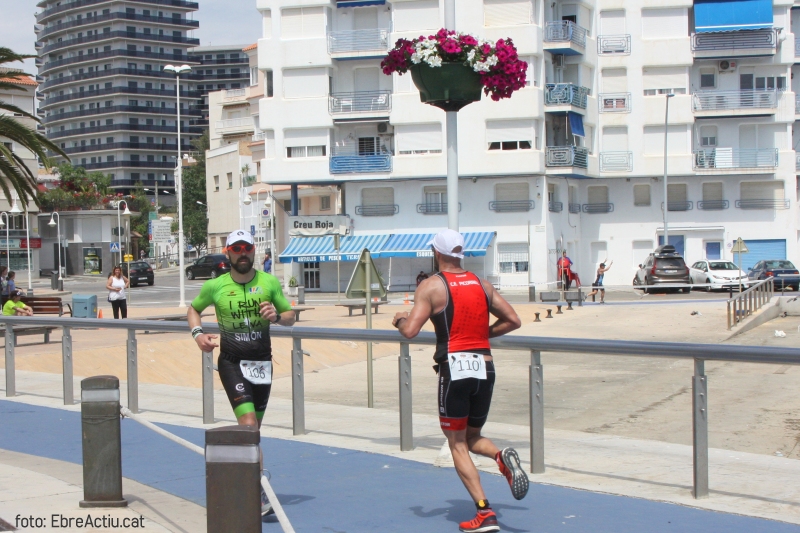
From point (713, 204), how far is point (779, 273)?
1110 cm

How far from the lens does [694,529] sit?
5820 millimetres

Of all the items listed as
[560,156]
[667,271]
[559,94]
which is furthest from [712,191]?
[667,271]

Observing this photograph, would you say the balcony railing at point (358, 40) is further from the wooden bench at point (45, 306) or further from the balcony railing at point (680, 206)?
the wooden bench at point (45, 306)

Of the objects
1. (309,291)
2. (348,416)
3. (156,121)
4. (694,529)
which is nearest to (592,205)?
(309,291)

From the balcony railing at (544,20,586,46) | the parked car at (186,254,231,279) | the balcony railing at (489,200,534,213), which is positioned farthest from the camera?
the parked car at (186,254,231,279)

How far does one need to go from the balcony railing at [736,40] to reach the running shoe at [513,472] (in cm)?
5348

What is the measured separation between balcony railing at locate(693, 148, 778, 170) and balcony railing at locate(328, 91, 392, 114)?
17683 mm

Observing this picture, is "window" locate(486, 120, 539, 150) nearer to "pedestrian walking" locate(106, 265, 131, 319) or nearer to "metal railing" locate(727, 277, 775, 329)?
"metal railing" locate(727, 277, 775, 329)

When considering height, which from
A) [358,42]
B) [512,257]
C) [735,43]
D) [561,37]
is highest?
[735,43]

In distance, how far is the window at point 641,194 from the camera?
55.9m

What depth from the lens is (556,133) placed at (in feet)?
174

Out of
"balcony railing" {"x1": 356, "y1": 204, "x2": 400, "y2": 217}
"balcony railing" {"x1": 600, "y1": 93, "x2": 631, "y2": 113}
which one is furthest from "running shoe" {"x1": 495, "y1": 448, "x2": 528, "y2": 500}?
"balcony railing" {"x1": 600, "y1": 93, "x2": 631, "y2": 113}

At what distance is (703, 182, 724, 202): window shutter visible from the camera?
55344 mm

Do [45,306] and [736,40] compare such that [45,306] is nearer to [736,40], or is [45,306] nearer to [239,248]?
[239,248]
